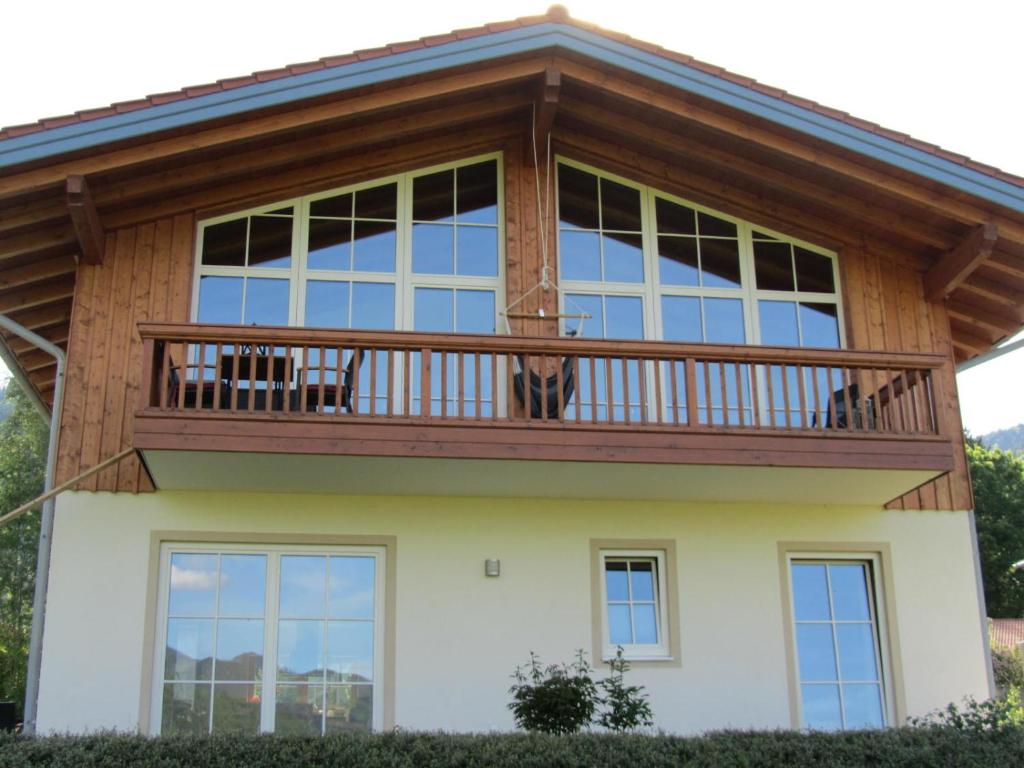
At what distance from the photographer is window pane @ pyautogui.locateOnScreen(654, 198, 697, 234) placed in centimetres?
1139

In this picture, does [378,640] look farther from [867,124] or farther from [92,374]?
[867,124]

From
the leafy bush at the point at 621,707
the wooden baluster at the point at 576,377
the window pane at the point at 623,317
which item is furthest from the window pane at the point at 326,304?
the leafy bush at the point at 621,707

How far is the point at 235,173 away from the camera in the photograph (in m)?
10.4

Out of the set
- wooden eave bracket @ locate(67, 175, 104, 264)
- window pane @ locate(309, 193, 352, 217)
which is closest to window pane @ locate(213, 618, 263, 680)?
wooden eave bracket @ locate(67, 175, 104, 264)

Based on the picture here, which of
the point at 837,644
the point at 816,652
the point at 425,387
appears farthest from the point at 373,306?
the point at 837,644

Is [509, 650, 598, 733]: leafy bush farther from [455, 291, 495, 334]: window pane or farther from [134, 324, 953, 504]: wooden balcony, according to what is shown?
[455, 291, 495, 334]: window pane

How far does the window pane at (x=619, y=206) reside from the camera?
11.3 metres

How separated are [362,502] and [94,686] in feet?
8.52

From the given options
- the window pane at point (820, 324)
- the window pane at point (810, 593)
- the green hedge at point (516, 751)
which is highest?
the window pane at point (820, 324)

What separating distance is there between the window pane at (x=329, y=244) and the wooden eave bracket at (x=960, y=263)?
18.9 ft

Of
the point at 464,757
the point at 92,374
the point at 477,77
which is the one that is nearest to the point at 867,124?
the point at 477,77

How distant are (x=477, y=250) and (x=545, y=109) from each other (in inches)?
58.7

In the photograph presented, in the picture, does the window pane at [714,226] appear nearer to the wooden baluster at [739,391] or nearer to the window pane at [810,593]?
the wooden baluster at [739,391]

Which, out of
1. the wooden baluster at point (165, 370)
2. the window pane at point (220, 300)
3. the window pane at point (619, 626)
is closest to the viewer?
the wooden baluster at point (165, 370)
